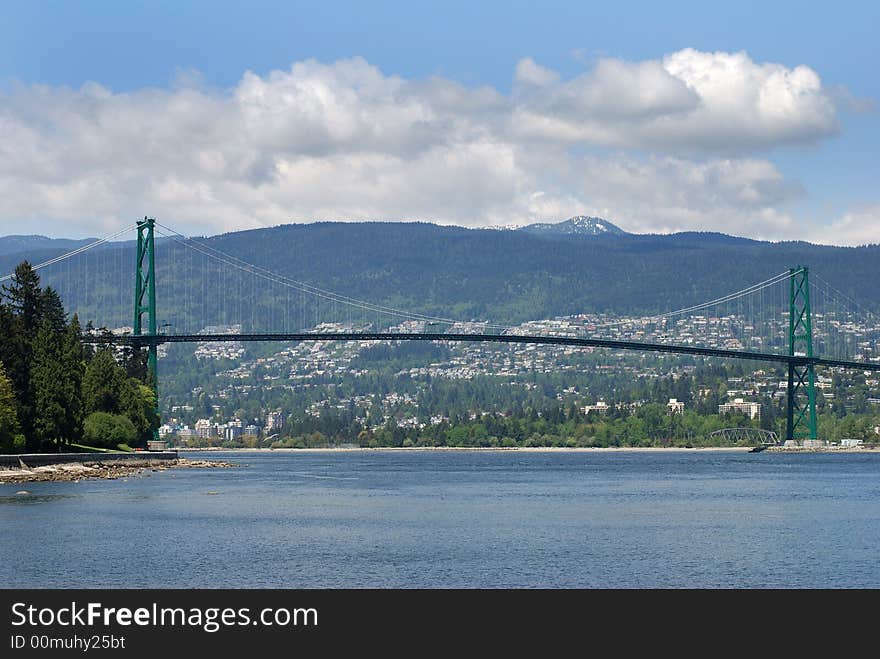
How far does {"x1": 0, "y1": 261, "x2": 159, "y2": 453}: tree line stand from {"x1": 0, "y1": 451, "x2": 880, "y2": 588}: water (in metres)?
5.21

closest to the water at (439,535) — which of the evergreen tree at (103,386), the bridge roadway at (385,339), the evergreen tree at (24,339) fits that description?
the evergreen tree at (24,339)

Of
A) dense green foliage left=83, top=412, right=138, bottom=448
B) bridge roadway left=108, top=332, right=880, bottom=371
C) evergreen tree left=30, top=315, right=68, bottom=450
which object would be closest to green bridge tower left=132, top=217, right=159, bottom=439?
bridge roadway left=108, top=332, right=880, bottom=371

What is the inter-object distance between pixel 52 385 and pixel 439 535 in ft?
114

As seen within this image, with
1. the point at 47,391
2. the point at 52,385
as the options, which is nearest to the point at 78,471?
the point at 47,391

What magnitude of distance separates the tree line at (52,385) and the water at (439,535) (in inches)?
205

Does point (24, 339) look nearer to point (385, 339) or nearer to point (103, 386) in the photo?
point (103, 386)

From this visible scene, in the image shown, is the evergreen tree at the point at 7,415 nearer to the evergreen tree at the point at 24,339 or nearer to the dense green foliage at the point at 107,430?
A: the evergreen tree at the point at 24,339

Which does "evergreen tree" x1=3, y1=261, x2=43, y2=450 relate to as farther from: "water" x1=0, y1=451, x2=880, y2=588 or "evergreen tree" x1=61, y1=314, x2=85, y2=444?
"water" x1=0, y1=451, x2=880, y2=588

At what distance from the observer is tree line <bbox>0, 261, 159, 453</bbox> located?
75.7 meters

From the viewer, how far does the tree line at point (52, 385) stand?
7569 centimetres
